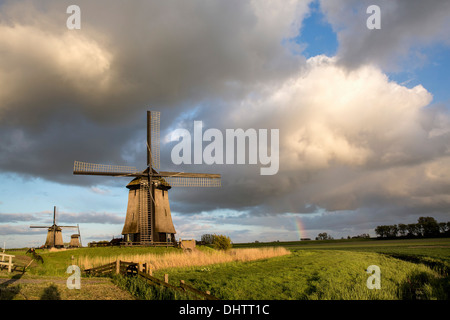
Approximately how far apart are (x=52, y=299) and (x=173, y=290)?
537 centimetres

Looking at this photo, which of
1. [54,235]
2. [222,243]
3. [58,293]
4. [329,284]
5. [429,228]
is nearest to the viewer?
[58,293]

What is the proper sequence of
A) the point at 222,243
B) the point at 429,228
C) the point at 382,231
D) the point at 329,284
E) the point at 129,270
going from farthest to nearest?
the point at 382,231
the point at 429,228
the point at 222,243
the point at 129,270
the point at 329,284

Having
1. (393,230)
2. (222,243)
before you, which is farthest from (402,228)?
(222,243)

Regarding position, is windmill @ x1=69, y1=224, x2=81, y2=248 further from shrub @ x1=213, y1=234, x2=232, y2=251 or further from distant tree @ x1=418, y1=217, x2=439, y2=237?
distant tree @ x1=418, y1=217, x2=439, y2=237

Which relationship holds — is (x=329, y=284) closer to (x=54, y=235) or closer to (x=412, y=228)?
(x=54, y=235)

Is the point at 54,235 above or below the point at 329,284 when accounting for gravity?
below

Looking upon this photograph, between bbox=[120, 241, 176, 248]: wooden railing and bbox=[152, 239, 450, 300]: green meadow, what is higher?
bbox=[152, 239, 450, 300]: green meadow

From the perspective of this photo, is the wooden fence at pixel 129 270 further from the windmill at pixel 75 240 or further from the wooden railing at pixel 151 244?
the windmill at pixel 75 240

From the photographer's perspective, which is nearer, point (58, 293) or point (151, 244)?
point (58, 293)

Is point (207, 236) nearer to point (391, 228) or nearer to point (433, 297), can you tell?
point (391, 228)

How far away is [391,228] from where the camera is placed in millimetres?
118812

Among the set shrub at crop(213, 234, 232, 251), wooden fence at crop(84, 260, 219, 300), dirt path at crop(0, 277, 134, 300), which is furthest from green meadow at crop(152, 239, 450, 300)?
shrub at crop(213, 234, 232, 251)

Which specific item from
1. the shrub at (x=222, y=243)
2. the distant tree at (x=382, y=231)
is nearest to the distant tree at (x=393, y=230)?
the distant tree at (x=382, y=231)
